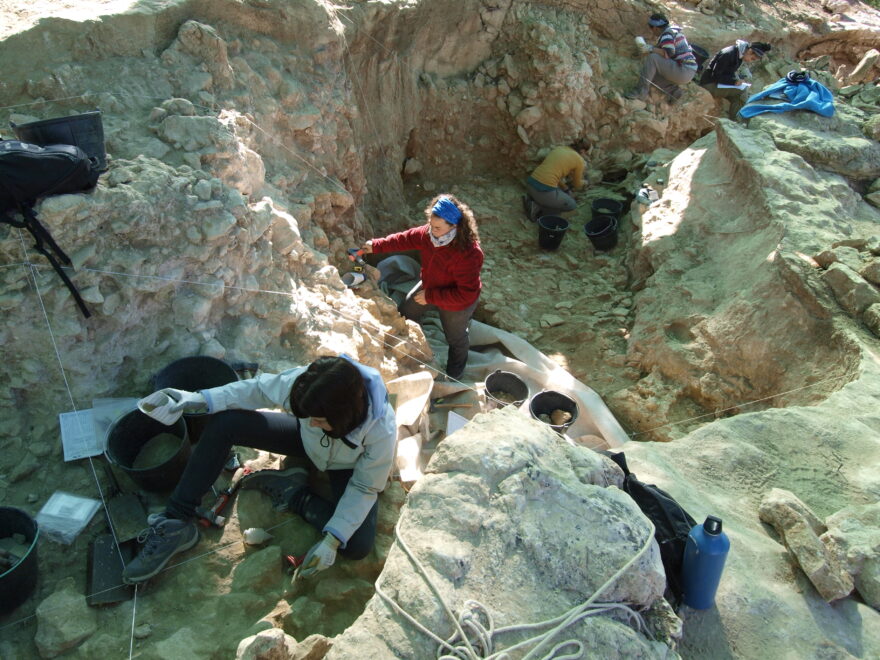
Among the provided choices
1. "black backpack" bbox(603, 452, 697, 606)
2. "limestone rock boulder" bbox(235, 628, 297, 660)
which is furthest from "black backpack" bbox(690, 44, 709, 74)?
"limestone rock boulder" bbox(235, 628, 297, 660)

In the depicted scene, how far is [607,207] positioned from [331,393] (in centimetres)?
576

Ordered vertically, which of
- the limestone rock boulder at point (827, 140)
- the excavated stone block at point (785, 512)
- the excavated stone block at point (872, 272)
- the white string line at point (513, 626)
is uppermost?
the limestone rock boulder at point (827, 140)

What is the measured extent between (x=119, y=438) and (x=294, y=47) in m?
3.65

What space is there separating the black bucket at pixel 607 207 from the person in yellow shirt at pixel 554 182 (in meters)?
0.26

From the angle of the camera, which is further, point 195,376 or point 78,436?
point 195,376

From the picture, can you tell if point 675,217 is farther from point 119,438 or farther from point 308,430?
point 119,438

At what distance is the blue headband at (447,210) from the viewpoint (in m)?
4.21

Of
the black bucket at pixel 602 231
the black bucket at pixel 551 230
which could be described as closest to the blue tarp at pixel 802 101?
the black bucket at pixel 602 231

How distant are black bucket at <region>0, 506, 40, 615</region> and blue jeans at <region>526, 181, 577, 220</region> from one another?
20.1ft

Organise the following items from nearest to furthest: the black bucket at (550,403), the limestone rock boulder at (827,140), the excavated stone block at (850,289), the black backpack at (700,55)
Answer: the excavated stone block at (850,289)
the black bucket at (550,403)
the limestone rock boulder at (827,140)
the black backpack at (700,55)

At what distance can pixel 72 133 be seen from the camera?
316 cm

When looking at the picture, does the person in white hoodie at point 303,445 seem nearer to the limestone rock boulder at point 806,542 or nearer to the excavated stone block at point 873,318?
the limestone rock boulder at point 806,542

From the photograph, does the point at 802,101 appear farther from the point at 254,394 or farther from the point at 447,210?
the point at 254,394

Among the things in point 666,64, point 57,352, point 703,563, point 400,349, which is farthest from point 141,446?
point 666,64
